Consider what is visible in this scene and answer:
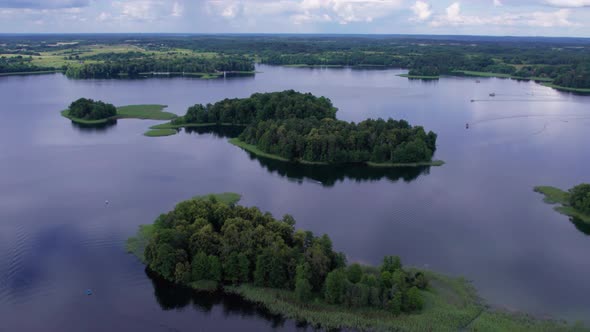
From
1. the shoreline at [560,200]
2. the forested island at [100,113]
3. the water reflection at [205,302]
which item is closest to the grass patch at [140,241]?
the water reflection at [205,302]

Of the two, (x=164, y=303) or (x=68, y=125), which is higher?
(x=68, y=125)

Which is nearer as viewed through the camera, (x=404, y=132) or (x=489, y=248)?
(x=489, y=248)

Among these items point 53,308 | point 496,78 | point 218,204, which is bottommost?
point 53,308

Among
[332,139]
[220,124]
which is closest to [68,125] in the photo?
[220,124]

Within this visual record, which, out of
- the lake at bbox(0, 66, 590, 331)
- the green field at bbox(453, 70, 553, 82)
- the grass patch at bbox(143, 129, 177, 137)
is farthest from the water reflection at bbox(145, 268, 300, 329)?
the green field at bbox(453, 70, 553, 82)

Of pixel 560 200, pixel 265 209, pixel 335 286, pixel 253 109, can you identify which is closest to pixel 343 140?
pixel 265 209

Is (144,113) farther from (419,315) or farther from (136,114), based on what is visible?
(419,315)

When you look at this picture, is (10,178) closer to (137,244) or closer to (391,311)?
(137,244)

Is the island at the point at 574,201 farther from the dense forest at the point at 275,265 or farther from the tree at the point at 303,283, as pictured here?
the tree at the point at 303,283
